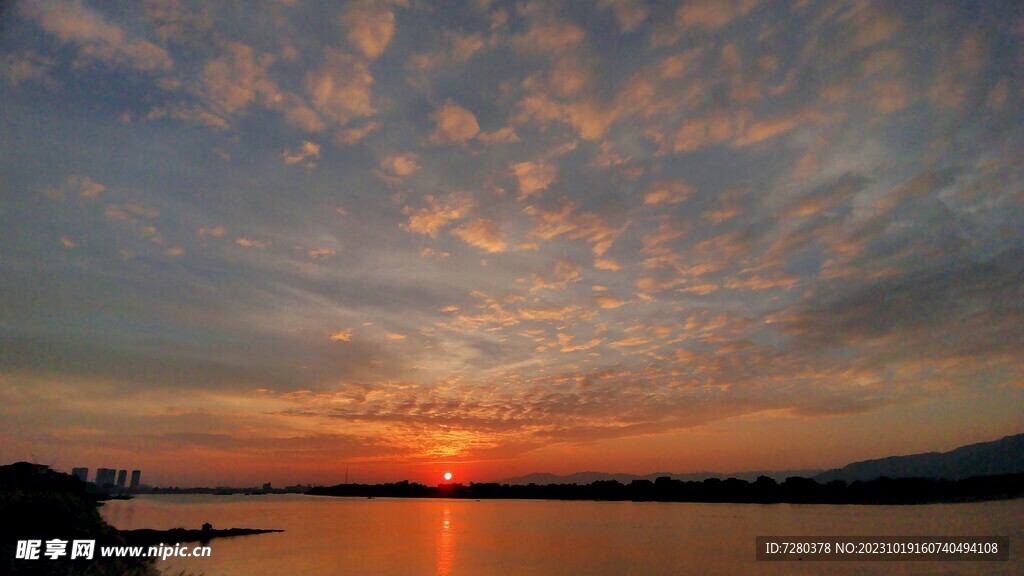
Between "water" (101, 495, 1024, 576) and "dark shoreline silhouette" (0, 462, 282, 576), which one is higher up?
"dark shoreline silhouette" (0, 462, 282, 576)

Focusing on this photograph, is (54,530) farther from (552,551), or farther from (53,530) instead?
(552,551)

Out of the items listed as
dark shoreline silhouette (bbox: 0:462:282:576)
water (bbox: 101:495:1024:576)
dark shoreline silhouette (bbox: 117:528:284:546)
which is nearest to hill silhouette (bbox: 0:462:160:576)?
dark shoreline silhouette (bbox: 0:462:282:576)

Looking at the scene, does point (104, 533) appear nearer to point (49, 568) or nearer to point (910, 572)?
point (49, 568)

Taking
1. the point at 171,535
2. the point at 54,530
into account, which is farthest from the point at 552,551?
the point at 54,530

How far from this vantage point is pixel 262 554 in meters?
64.2

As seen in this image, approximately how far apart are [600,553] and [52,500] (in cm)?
5806

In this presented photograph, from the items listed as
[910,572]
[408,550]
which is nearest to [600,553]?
[408,550]

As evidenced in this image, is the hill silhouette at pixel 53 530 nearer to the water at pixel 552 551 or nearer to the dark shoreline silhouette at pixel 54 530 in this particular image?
the dark shoreline silhouette at pixel 54 530

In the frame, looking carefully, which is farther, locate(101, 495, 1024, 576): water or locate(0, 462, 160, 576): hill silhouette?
locate(101, 495, 1024, 576): water

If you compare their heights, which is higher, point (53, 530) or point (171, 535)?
point (53, 530)

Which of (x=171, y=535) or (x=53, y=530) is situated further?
(x=171, y=535)

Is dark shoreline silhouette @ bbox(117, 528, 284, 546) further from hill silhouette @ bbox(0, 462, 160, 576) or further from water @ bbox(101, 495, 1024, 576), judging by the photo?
hill silhouette @ bbox(0, 462, 160, 576)

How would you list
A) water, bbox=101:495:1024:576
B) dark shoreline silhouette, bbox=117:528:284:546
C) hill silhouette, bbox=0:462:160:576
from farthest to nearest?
1. dark shoreline silhouette, bbox=117:528:284:546
2. water, bbox=101:495:1024:576
3. hill silhouette, bbox=0:462:160:576

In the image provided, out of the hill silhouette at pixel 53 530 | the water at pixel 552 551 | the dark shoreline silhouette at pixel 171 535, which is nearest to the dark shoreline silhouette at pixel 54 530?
the hill silhouette at pixel 53 530
